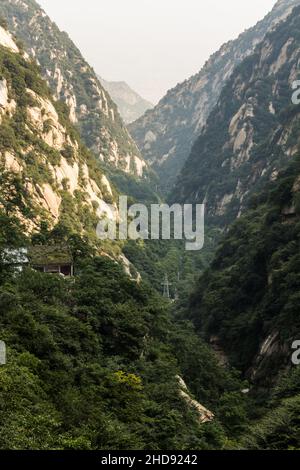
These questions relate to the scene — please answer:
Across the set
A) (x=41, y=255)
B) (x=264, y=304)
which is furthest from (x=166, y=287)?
(x=41, y=255)

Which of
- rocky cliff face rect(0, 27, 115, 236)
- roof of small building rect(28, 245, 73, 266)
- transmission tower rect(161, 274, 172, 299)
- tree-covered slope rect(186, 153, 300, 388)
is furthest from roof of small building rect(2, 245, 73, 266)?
transmission tower rect(161, 274, 172, 299)

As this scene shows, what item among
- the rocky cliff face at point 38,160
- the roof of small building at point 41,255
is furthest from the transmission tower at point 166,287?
the roof of small building at point 41,255

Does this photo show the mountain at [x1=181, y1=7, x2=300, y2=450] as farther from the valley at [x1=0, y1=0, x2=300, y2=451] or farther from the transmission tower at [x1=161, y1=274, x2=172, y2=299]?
the transmission tower at [x1=161, y1=274, x2=172, y2=299]

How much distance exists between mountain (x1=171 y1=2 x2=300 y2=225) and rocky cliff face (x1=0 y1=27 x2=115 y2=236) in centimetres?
3873

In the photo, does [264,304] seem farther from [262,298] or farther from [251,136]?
[251,136]

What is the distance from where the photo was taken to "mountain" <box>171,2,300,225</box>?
132250 mm

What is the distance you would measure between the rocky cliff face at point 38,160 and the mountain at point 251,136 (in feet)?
127

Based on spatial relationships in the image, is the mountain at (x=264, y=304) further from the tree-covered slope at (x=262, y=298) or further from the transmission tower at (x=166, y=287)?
the transmission tower at (x=166, y=287)

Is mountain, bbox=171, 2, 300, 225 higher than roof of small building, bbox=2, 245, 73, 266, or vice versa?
mountain, bbox=171, 2, 300, 225

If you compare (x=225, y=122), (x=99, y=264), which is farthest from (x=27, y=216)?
(x=225, y=122)

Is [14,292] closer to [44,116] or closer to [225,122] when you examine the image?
[44,116]

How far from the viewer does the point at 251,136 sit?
155000 mm

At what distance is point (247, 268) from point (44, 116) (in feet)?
137

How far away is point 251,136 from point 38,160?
8827cm
